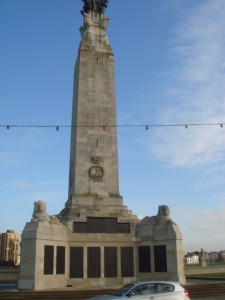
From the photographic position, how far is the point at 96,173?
28281 mm

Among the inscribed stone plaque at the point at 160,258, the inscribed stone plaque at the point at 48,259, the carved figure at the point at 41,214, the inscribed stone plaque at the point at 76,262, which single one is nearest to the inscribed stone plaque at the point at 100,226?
the inscribed stone plaque at the point at 76,262

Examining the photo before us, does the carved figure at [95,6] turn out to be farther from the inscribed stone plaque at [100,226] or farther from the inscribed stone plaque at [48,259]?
the inscribed stone plaque at [48,259]

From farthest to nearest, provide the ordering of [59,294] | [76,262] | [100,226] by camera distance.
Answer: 1. [100,226]
2. [76,262]
3. [59,294]

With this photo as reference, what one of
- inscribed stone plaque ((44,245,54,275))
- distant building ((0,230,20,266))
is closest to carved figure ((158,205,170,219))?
inscribed stone plaque ((44,245,54,275))

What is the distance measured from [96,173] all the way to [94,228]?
166 inches

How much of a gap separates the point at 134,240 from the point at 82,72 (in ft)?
45.7

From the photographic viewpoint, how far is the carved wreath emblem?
1110 inches

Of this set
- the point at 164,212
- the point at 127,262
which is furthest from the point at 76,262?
the point at 164,212

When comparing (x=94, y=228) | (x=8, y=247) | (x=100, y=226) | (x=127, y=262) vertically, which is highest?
(x=8, y=247)

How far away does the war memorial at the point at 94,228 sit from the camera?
79.1ft

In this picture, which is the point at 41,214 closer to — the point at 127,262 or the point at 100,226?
the point at 100,226

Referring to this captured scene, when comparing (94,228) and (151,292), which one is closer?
(151,292)

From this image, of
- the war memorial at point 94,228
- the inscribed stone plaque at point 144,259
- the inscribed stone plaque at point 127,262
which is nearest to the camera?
the war memorial at point 94,228

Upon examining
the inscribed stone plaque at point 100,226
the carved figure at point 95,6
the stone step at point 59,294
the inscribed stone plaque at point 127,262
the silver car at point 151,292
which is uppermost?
the carved figure at point 95,6
